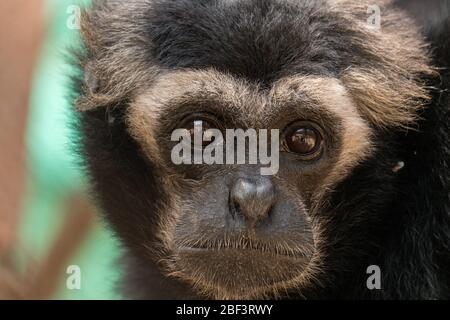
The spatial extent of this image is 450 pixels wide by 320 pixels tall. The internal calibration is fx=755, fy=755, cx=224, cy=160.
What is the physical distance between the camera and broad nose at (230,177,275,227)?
15.3 feet

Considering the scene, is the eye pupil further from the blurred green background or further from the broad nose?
the blurred green background

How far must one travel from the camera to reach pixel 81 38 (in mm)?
5629

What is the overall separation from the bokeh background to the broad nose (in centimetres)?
154

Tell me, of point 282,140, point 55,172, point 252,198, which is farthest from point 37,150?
point 252,198

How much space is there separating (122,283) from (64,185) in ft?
7.81

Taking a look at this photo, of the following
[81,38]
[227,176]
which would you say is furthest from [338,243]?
[81,38]

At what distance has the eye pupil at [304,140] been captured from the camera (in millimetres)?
4953

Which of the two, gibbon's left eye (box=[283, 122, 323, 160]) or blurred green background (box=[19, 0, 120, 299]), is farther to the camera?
blurred green background (box=[19, 0, 120, 299])

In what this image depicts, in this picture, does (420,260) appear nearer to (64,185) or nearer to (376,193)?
(376,193)

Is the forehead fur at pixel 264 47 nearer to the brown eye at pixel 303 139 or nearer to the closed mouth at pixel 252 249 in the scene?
the brown eye at pixel 303 139

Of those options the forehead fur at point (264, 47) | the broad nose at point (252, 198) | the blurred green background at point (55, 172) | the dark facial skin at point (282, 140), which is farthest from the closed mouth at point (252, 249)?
the blurred green background at point (55, 172)

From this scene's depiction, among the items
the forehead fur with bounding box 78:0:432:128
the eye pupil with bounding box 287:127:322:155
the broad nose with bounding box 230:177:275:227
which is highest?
the forehead fur with bounding box 78:0:432:128

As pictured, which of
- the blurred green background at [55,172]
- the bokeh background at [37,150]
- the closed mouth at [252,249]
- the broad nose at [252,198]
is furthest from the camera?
the bokeh background at [37,150]

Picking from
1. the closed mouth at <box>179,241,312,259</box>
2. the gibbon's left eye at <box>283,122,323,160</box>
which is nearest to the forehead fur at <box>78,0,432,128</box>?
the gibbon's left eye at <box>283,122,323,160</box>
